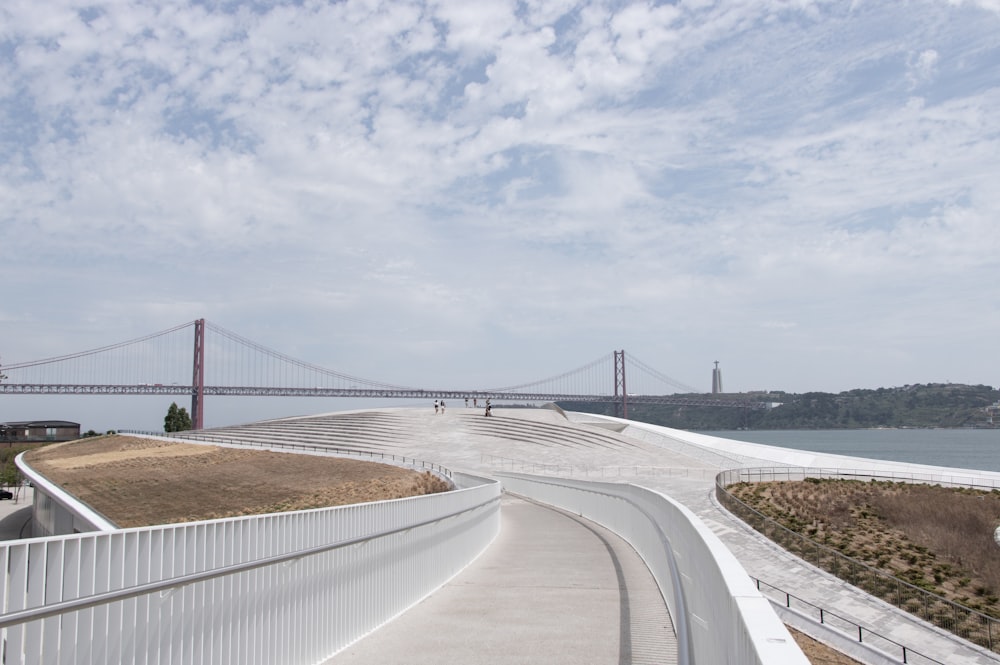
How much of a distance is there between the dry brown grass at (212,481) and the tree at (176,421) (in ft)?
128

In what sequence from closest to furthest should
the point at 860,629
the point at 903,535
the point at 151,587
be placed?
the point at 151,587 → the point at 860,629 → the point at 903,535

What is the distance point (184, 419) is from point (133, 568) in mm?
98542

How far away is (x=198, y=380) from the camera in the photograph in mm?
97062

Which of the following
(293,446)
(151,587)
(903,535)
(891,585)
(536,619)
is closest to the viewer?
(151,587)

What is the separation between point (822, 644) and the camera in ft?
57.3

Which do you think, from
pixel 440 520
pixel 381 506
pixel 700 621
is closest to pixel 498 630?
pixel 381 506

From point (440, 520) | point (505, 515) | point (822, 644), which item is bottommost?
point (822, 644)

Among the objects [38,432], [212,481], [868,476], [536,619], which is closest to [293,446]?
[212,481]

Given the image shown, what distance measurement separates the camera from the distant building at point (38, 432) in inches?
4171

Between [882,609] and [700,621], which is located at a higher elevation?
[700,621]

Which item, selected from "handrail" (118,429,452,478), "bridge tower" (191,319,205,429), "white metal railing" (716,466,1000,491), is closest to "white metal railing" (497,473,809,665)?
"white metal railing" (716,466,1000,491)

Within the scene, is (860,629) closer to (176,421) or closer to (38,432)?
(176,421)

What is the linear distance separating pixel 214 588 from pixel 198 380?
96.4 m

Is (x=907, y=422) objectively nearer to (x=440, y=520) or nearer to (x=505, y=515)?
(x=505, y=515)
